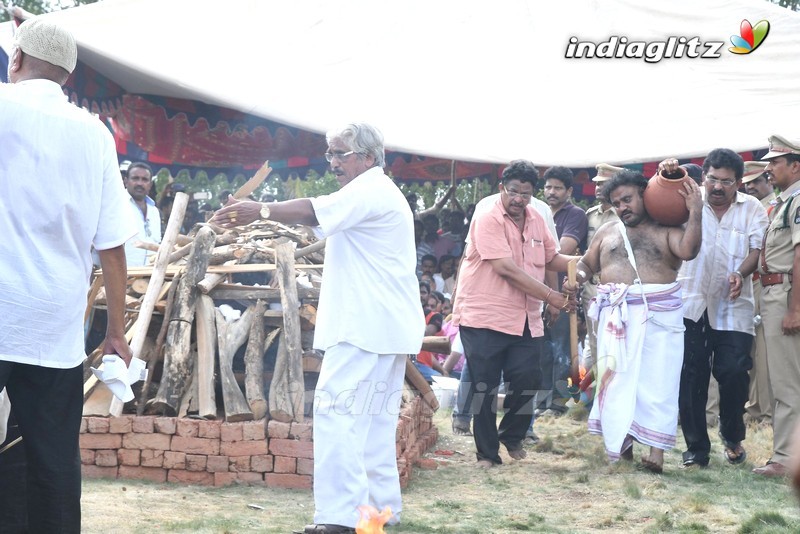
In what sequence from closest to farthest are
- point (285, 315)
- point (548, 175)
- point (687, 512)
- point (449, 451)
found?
point (687, 512), point (285, 315), point (449, 451), point (548, 175)

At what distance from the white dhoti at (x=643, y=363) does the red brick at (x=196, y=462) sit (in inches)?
105

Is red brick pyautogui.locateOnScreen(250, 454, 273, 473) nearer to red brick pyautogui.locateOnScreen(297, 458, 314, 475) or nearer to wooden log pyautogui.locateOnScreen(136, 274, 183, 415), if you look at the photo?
red brick pyautogui.locateOnScreen(297, 458, 314, 475)

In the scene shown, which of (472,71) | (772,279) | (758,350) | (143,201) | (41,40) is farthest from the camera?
(472,71)

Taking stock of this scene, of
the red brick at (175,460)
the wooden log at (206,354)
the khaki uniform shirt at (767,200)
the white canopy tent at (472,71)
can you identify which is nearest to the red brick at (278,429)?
the wooden log at (206,354)

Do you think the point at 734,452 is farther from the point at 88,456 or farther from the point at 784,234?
the point at 88,456

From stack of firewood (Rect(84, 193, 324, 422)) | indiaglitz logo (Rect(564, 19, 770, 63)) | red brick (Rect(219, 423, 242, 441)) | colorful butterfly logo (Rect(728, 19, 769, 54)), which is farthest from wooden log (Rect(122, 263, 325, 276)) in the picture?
colorful butterfly logo (Rect(728, 19, 769, 54))

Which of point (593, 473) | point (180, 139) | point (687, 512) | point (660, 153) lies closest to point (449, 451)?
point (593, 473)

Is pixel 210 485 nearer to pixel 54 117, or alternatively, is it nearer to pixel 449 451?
pixel 449 451

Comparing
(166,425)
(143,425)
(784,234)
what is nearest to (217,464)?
(166,425)

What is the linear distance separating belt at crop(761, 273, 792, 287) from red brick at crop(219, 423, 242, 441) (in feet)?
11.8

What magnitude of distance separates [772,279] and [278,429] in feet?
11.2

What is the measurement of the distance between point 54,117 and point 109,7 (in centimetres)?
778

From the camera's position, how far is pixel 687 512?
5414mm

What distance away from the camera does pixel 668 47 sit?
11.9m
